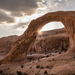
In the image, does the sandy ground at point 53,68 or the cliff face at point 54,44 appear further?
the cliff face at point 54,44

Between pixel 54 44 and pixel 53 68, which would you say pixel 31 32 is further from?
pixel 54 44

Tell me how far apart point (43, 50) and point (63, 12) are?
18.0 m

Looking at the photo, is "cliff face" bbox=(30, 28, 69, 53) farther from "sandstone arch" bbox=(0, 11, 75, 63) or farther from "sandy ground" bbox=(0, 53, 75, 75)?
"sandy ground" bbox=(0, 53, 75, 75)

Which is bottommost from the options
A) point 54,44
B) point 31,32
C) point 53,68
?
point 54,44

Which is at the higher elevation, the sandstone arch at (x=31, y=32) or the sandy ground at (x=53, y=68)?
the sandstone arch at (x=31, y=32)

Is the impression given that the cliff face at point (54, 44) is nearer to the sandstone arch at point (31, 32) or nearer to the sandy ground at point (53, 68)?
→ the sandstone arch at point (31, 32)

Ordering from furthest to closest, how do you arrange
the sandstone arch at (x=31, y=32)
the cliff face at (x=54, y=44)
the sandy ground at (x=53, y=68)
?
the cliff face at (x=54, y=44) < the sandstone arch at (x=31, y=32) < the sandy ground at (x=53, y=68)

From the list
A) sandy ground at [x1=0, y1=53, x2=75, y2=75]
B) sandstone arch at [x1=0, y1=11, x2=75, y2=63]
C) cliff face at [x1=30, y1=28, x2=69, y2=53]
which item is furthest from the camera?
cliff face at [x1=30, y1=28, x2=69, y2=53]

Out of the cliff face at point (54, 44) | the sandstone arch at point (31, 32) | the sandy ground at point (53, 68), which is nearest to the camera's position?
the sandy ground at point (53, 68)

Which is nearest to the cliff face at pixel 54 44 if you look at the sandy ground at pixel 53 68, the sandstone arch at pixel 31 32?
the sandstone arch at pixel 31 32

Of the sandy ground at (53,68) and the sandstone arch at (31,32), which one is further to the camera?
the sandstone arch at (31,32)

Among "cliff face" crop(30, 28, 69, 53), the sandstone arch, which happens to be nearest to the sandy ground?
the sandstone arch

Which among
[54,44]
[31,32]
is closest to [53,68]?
[31,32]

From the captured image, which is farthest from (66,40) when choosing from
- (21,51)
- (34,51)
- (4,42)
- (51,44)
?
Result: (4,42)
